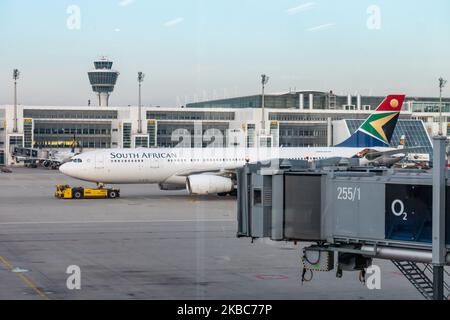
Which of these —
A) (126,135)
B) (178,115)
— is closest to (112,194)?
(126,135)

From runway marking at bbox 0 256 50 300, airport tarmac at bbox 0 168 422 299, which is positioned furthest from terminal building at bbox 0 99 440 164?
runway marking at bbox 0 256 50 300

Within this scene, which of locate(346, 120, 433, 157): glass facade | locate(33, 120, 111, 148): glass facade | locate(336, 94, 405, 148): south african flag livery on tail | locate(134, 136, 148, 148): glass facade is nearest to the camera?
locate(336, 94, 405, 148): south african flag livery on tail

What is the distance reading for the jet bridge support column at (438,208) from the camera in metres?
19.3

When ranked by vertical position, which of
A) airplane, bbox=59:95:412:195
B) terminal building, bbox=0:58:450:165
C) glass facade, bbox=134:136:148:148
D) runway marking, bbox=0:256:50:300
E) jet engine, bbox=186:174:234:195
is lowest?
runway marking, bbox=0:256:50:300

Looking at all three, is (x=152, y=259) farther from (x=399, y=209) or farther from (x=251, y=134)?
(x=251, y=134)

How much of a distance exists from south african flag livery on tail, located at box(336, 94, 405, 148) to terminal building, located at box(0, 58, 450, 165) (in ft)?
137

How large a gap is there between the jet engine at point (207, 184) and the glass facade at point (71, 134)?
103 meters

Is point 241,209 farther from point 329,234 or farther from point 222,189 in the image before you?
point 222,189

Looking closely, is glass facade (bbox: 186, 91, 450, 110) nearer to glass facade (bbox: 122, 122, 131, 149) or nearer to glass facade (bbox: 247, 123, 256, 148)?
glass facade (bbox: 247, 123, 256, 148)

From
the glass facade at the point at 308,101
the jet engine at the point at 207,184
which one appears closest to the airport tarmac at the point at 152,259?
the jet engine at the point at 207,184

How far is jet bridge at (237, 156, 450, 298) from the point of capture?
21.4 meters

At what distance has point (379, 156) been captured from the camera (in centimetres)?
7575

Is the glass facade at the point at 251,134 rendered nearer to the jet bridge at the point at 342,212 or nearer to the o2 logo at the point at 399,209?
the jet bridge at the point at 342,212
